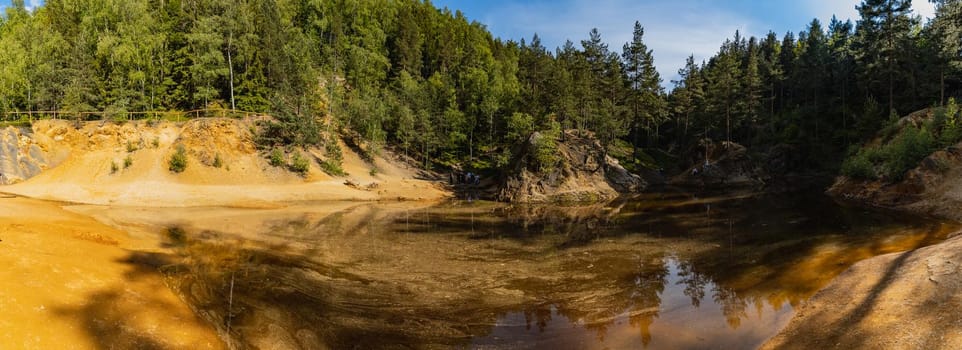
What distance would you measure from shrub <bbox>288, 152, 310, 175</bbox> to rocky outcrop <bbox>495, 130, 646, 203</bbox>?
76.2 ft

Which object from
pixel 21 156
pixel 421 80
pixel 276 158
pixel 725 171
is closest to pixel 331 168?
pixel 276 158

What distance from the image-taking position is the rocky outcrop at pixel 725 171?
6590 cm

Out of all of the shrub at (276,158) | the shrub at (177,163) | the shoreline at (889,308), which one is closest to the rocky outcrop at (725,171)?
the shoreline at (889,308)

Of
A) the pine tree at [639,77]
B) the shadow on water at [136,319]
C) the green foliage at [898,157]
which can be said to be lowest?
the shadow on water at [136,319]

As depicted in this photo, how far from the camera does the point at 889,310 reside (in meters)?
10.8

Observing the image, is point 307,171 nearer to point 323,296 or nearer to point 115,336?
point 323,296

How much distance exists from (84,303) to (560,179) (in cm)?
4616

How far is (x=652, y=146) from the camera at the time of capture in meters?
100

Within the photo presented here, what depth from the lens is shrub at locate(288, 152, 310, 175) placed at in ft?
165

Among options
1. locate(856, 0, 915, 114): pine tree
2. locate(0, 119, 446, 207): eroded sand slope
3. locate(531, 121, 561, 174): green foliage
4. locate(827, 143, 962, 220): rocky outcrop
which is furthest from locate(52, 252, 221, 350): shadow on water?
locate(856, 0, 915, 114): pine tree

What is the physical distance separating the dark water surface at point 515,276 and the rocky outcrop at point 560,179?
18.3 metres

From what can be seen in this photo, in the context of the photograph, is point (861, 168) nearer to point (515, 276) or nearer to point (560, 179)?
point (560, 179)

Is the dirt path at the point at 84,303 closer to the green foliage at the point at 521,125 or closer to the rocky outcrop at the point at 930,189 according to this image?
the rocky outcrop at the point at 930,189

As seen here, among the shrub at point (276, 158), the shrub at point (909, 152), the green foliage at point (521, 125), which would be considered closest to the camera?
the shrub at point (909, 152)
